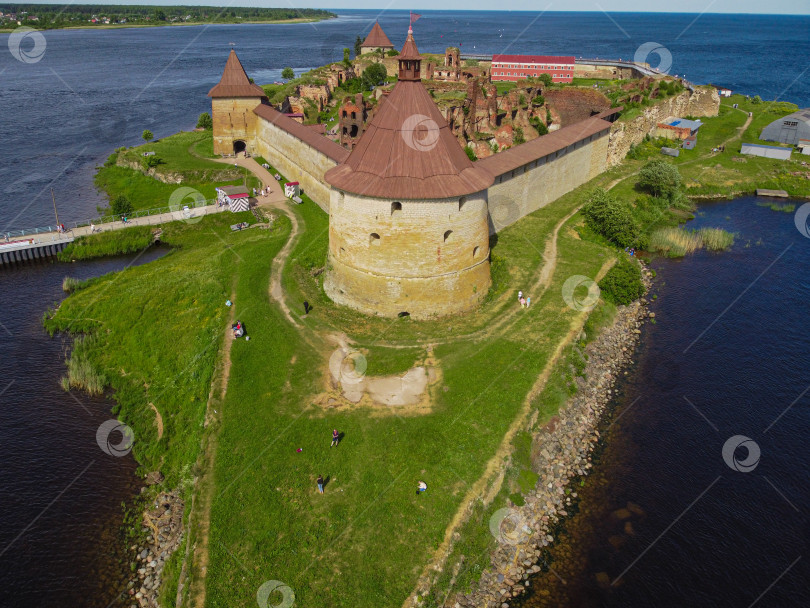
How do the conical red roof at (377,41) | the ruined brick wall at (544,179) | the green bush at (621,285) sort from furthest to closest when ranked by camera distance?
the conical red roof at (377,41) < the ruined brick wall at (544,179) < the green bush at (621,285)

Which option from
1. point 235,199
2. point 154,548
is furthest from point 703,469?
point 235,199

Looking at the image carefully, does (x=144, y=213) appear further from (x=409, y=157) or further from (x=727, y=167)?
(x=727, y=167)

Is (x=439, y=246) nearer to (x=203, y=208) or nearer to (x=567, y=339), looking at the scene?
(x=567, y=339)

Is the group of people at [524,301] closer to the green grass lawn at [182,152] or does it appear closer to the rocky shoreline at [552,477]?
the rocky shoreline at [552,477]

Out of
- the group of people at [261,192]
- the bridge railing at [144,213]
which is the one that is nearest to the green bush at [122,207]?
the bridge railing at [144,213]

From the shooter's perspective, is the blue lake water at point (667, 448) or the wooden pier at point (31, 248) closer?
the blue lake water at point (667, 448)

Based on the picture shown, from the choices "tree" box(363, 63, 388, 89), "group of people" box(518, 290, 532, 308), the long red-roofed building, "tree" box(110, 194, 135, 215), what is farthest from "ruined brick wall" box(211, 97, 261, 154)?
the long red-roofed building

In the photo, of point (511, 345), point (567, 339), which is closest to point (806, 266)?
point (567, 339)
